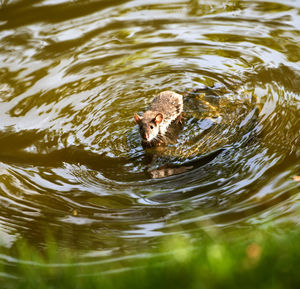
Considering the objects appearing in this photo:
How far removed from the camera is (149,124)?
24.2 ft

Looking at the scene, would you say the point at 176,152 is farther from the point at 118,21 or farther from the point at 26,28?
the point at 26,28

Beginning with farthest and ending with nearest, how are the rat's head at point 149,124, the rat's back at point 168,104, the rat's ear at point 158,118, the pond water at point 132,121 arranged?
the rat's back at point 168,104 → the rat's ear at point 158,118 → the rat's head at point 149,124 → the pond water at point 132,121

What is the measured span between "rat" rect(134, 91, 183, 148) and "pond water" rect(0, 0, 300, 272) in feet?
0.78

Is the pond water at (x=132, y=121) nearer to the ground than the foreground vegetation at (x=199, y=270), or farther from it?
nearer to the ground

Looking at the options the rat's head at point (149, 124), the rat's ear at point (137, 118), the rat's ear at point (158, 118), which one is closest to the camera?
the rat's head at point (149, 124)

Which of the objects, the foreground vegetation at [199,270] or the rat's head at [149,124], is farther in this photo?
the rat's head at [149,124]

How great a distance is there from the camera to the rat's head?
23.6 feet

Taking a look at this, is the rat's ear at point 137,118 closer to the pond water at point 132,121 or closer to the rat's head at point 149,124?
the rat's head at point 149,124

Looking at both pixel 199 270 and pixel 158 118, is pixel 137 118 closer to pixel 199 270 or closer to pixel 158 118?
pixel 158 118

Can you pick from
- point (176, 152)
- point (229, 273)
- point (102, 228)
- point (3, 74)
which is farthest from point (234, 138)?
point (3, 74)

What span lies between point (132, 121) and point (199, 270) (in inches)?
190

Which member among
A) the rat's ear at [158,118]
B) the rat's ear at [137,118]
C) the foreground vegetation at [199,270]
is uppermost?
the foreground vegetation at [199,270]

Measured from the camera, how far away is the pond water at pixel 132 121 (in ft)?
17.3

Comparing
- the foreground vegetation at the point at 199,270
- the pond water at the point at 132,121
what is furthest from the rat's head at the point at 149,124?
the foreground vegetation at the point at 199,270
